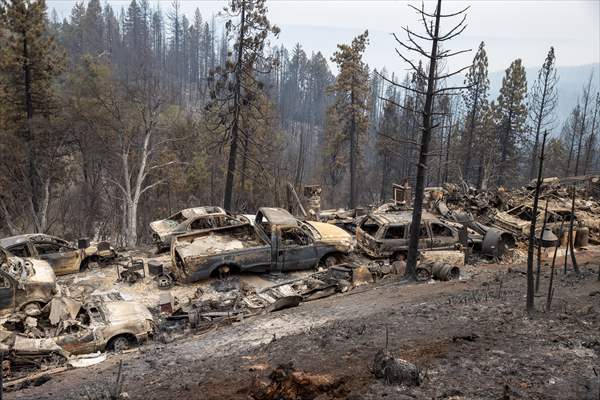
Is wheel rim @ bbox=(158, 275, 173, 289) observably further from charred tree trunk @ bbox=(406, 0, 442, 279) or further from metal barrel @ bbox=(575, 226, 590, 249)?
metal barrel @ bbox=(575, 226, 590, 249)

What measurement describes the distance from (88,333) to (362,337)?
16.8ft

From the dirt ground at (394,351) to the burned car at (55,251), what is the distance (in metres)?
5.89

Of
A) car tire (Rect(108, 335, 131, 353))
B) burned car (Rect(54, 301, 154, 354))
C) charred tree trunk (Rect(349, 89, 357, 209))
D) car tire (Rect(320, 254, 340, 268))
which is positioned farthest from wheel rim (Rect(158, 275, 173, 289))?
charred tree trunk (Rect(349, 89, 357, 209))

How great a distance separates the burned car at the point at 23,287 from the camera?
9.61 m

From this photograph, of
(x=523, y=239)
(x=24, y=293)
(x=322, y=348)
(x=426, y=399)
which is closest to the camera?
(x=426, y=399)

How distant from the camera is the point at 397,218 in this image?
48.1 feet

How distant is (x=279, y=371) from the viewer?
17.4 ft

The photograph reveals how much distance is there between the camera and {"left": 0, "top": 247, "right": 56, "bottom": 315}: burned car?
961cm

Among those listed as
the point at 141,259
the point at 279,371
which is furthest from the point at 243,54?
the point at 279,371

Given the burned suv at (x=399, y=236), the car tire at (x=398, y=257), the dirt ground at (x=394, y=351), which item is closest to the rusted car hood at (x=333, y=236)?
the burned suv at (x=399, y=236)

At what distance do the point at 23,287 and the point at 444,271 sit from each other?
Answer: 33.1 ft

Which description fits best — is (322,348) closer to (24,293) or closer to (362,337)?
(362,337)

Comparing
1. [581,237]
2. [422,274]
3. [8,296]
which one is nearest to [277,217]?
[422,274]

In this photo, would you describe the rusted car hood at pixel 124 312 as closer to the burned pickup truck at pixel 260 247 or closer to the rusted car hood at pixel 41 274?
the rusted car hood at pixel 41 274
